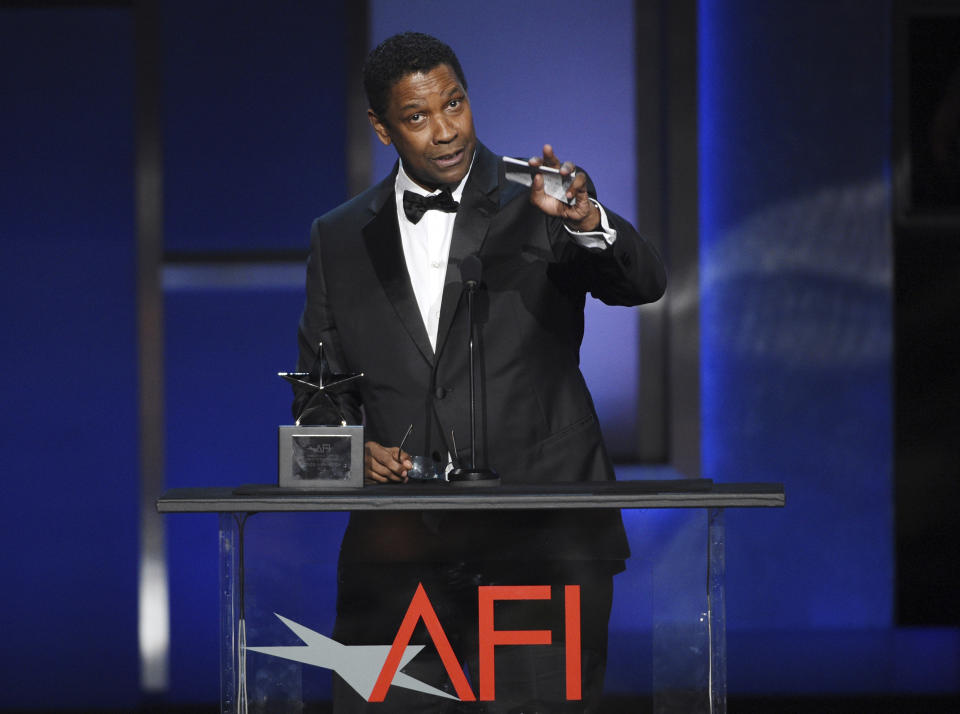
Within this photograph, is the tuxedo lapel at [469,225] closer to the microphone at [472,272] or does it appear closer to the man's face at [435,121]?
the man's face at [435,121]

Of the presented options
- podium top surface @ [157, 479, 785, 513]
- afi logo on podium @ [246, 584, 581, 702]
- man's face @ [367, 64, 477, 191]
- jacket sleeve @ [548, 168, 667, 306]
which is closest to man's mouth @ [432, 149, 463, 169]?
man's face @ [367, 64, 477, 191]

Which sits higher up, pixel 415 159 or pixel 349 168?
pixel 349 168

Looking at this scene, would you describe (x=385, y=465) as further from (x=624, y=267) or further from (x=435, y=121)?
(x=435, y=121)

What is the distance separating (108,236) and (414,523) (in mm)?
3170

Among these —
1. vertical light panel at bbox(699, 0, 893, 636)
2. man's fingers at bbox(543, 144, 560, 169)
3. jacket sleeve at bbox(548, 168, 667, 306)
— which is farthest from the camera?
vertical light panel at bbox(699, 0, 893, 636)

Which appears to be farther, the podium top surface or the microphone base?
the microphone base

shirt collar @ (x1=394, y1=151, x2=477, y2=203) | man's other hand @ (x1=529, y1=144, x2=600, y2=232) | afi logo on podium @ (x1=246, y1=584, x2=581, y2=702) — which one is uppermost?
shirt collar @ (x1=394, y1=151, x2=477, y2=203)

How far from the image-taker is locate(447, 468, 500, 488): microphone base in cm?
205

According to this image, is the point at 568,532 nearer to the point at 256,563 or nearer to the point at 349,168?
the point at 256,563

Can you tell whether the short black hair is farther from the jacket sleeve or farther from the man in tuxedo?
the jacket sleeve

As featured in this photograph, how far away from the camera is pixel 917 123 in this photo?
15.2 feet

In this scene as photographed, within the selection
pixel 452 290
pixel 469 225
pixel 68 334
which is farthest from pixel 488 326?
pixel 68 334

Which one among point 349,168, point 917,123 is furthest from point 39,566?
point 917,123

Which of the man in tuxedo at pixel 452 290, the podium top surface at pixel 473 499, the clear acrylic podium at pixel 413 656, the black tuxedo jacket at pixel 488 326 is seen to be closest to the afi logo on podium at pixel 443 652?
the clear acrylic podium at pixel 413 656
